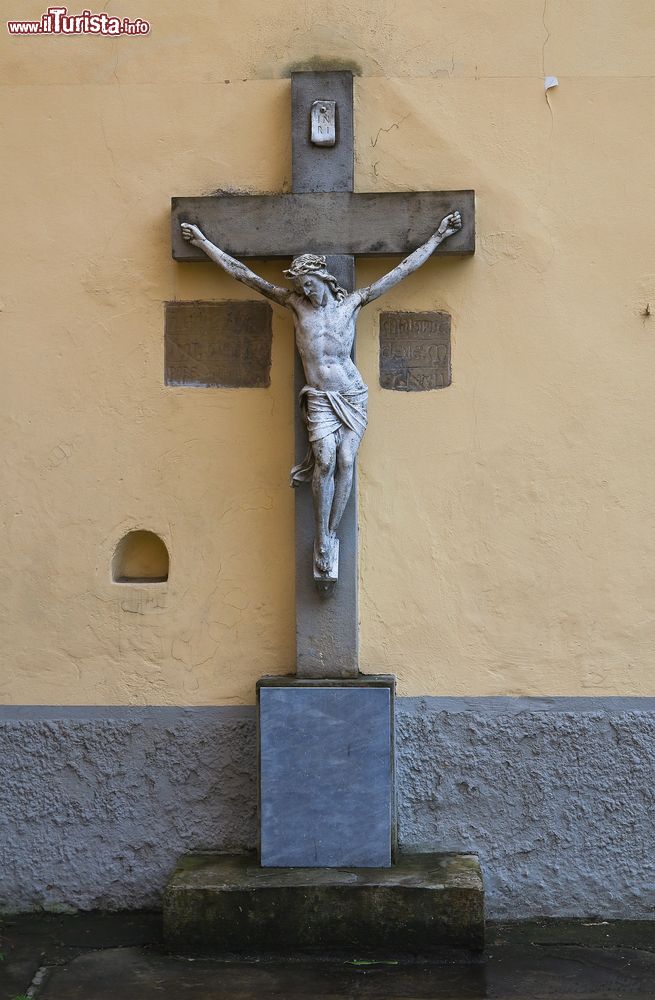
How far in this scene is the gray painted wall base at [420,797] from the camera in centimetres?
477

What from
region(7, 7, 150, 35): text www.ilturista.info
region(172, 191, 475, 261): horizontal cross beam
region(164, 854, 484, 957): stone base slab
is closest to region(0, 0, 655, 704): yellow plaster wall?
region(7, 7, 150, 35): text www.ilturista.info

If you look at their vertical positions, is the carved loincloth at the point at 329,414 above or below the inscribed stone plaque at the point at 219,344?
below

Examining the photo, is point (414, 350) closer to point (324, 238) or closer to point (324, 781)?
point (324, 238)

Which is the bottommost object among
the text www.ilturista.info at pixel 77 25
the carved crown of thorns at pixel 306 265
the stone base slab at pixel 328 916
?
the stone base slab at pixel 328 916

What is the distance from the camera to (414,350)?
4844 millimetres

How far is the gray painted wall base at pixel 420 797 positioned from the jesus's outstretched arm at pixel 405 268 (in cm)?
167

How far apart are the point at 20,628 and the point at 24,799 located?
0.71 metres

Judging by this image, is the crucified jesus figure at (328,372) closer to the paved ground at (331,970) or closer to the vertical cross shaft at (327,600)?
the vertical cross shaft at (327,600)

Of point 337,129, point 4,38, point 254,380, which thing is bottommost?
point 254,380

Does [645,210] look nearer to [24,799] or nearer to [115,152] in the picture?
[115,152]

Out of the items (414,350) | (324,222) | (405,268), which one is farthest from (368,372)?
(324,222)

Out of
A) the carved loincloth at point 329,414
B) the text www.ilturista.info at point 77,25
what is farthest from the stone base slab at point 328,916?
the text www.ilturista.info at point 77,25

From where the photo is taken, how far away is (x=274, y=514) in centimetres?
483

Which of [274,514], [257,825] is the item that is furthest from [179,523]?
[257,825]
